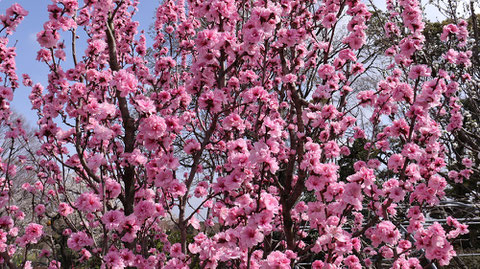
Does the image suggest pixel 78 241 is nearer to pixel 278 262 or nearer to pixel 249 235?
pixel 249 235

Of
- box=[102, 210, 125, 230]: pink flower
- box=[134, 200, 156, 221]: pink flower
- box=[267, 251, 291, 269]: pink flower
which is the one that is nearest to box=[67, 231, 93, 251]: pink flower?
box=[102, 210, 125, 230]: pink flower

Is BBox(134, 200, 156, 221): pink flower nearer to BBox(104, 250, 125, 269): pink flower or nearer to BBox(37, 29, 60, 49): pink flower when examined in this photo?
BBox(104, 250, 125, 269): pink flower

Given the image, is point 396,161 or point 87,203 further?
point 396,161

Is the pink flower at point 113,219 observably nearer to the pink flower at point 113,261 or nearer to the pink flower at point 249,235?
the pink flower at point 113,261

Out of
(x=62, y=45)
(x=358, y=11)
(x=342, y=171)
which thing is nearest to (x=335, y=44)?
(x=342, y=171)

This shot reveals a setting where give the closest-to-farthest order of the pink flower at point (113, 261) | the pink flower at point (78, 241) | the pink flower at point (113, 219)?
the pink flower at point (113, 219) → the pink flower at point (113, 261) → the pink flower at point (78, 241)

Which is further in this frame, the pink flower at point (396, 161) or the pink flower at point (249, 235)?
the pink flower at point (396, 161)

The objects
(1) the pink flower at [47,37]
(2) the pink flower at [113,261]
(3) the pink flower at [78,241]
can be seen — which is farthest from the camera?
(3) the pink flower at [78,241]

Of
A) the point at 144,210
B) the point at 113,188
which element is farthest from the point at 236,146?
the point at 113,188

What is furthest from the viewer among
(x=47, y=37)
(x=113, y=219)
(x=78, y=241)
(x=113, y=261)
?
(x=78, y=241)

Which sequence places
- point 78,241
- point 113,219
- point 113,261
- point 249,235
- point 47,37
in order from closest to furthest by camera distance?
point 249,235
point 113,219
point 113,261
point 47,37
point 78,241

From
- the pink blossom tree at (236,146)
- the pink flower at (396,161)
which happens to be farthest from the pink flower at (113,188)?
the pink flower at (396,161)

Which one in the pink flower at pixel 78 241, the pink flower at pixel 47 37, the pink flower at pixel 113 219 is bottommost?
the pink flower at pixel 78 241

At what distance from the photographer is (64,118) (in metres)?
4.38
